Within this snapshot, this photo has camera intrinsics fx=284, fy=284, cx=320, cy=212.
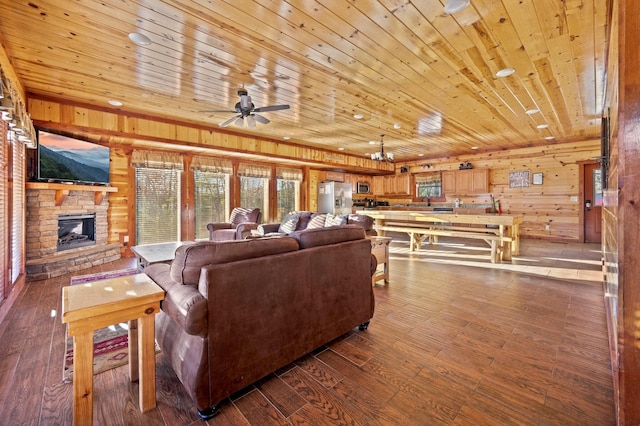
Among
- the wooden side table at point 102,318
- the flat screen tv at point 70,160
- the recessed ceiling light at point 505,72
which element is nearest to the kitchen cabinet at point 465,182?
the recessed ceiling light at point 505,72

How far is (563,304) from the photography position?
9.85 ft

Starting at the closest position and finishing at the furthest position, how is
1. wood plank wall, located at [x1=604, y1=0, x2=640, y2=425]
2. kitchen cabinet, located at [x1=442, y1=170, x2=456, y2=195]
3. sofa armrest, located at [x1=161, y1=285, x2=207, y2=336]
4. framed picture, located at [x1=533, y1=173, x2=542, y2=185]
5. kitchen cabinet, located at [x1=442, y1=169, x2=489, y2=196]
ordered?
wood plank wall, located at [x1=604, y1=0, x2=640, y2=425] < sofa armrest, located at [x1=161, y1=285, x2=207, y2=336] < framed picture, located at [x1=533, y1=173, x2=542, y2=185] < kitchen cabinet, located at [x1=442, y1=169, x2=489, y2=196] < kitchen cabinet, located at [x1=442, y1=170, x2=456, y2=195]

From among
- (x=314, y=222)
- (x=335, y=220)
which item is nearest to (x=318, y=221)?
(x=314, y=222)

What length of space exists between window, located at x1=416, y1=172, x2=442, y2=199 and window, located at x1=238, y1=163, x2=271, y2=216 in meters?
5.02

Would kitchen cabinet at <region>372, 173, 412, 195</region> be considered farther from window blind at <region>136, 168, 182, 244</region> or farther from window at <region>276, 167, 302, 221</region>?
window blind at <region>136, 168, 182, 244</region>

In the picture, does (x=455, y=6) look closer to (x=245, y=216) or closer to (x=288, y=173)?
(x=245, y=216)

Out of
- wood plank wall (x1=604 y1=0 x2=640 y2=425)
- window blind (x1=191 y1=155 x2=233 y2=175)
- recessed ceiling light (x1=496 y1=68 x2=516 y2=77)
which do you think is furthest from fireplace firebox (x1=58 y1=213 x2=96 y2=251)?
recessed ceiling light (x1=496 y1=68 x2=516 y2=77)

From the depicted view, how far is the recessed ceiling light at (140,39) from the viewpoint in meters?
2.41

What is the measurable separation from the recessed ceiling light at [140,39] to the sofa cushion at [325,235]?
2.14m

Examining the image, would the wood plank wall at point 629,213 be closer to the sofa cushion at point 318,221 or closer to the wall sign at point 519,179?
the sofa cushion at point 318,221

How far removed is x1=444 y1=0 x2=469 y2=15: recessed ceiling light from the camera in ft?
6.48

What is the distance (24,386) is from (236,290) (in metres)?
1.46

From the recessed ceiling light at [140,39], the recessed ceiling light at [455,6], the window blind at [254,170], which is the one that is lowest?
the window blind at [254,170]

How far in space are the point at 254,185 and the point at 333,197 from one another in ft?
7.45
